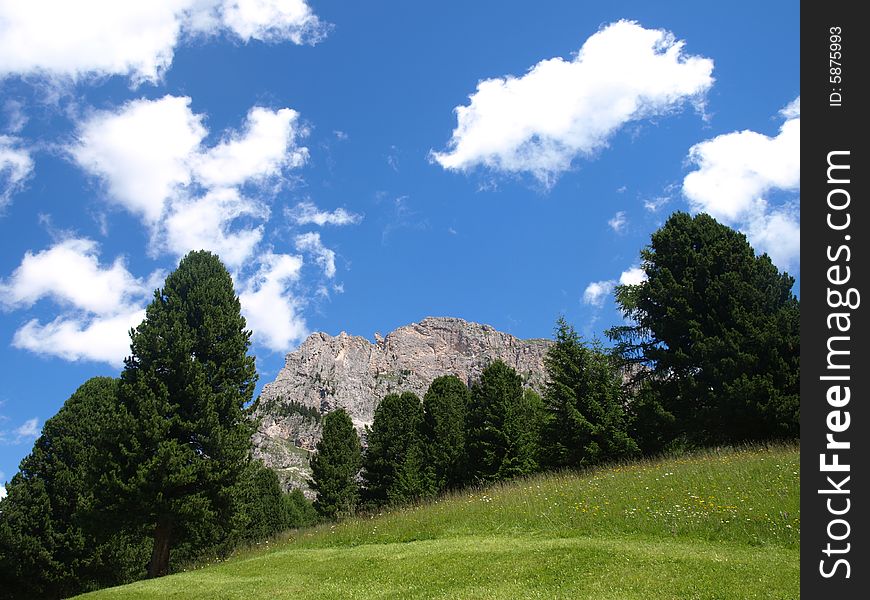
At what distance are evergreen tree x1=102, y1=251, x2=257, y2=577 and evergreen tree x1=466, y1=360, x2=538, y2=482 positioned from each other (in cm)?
1672

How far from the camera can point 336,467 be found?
168 feet

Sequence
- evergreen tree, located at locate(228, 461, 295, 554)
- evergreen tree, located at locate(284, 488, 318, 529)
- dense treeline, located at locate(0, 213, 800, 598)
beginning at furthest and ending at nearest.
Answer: evergreen tree, located at locate(284, 488, 318, 529)
evergreen tree, located at locate(228, 461, 295, 554)
dense treeline, located at locate(0, 213, 800, 598)

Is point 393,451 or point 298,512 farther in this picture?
point 298,512

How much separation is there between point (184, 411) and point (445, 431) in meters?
25.8

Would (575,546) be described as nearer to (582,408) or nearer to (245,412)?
(245,412)

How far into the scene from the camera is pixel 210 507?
24656 mm

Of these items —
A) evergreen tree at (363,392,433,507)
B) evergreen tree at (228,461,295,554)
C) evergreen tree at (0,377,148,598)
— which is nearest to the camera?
evergreen tree at (0,377,148,598)

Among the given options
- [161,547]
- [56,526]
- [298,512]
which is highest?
[161,547]

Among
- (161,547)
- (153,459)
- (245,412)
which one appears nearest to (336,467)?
(245,412)

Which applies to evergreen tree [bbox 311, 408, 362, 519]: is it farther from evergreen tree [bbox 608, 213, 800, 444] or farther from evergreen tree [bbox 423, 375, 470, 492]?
evergreen tree [bbox 608, 213, 800, 444]

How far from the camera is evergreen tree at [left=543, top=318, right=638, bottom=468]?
31.9 m
